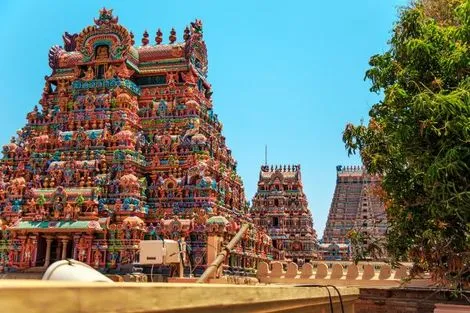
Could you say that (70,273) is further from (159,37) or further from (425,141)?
(159,37)

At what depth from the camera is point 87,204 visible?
109 feet

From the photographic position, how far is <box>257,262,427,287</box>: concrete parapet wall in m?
18.8

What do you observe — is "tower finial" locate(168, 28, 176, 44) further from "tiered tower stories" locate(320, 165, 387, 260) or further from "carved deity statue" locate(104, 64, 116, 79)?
"tiered tower stories" locate(320, 165, 387, 260)

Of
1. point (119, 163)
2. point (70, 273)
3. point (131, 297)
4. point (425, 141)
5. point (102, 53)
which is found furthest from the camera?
point (102, 53)

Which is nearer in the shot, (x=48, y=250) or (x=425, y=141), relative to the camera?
(x=425, y=141)

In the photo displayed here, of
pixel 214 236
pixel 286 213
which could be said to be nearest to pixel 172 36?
pixel 214 236

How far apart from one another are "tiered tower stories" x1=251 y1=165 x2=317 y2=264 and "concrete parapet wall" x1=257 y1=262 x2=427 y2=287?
32098 mm

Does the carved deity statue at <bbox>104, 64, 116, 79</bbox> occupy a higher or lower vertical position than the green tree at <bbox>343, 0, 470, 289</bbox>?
higher

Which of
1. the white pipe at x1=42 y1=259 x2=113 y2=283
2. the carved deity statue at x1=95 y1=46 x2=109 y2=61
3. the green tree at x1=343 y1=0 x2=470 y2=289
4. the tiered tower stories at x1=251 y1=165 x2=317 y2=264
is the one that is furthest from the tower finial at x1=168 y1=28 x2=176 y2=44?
the white pipe at x1=42 y1=259 x2=113 y2=283

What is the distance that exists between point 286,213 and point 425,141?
160 feet

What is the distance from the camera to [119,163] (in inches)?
1375

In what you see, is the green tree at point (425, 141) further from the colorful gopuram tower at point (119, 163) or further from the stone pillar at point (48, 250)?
the stone pillar at point (48, 250)

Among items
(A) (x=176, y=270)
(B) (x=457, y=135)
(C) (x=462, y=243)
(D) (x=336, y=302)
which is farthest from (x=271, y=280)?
(D) (x=336, y=302)

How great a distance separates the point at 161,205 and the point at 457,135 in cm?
2620
